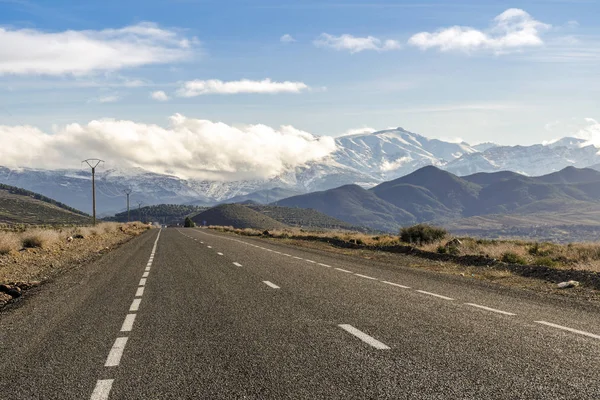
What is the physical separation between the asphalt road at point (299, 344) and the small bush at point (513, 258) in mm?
8528

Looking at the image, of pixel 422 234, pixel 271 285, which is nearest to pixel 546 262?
pixel 271 285

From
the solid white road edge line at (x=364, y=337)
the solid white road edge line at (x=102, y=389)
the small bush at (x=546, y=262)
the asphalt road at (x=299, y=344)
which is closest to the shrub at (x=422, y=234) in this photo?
the small bush at (x=546, y=262)

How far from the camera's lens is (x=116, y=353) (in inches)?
266

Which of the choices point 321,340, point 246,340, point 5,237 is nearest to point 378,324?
point 321,340

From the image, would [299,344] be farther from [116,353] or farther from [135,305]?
[135,305]

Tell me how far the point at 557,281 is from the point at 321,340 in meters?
10.9

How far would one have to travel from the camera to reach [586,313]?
380 inches

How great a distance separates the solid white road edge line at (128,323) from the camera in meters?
8.26

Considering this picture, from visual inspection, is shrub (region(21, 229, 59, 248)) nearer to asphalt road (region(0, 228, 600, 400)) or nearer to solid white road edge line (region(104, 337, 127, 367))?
asphalt road (region(0, 228, 600, 400))

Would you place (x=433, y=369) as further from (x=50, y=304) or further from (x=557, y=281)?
(x=557, y=281)

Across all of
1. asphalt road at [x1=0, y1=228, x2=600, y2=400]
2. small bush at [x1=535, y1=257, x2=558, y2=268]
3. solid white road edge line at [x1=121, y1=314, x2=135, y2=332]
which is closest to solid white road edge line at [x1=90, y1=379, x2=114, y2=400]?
asphalt road at [x1=0, y1=228, x2=600, y2=400]

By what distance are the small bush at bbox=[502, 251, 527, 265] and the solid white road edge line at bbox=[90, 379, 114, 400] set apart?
18023mm

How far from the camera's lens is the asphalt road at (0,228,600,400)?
17.2 ft

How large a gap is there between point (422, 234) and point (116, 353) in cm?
2901
